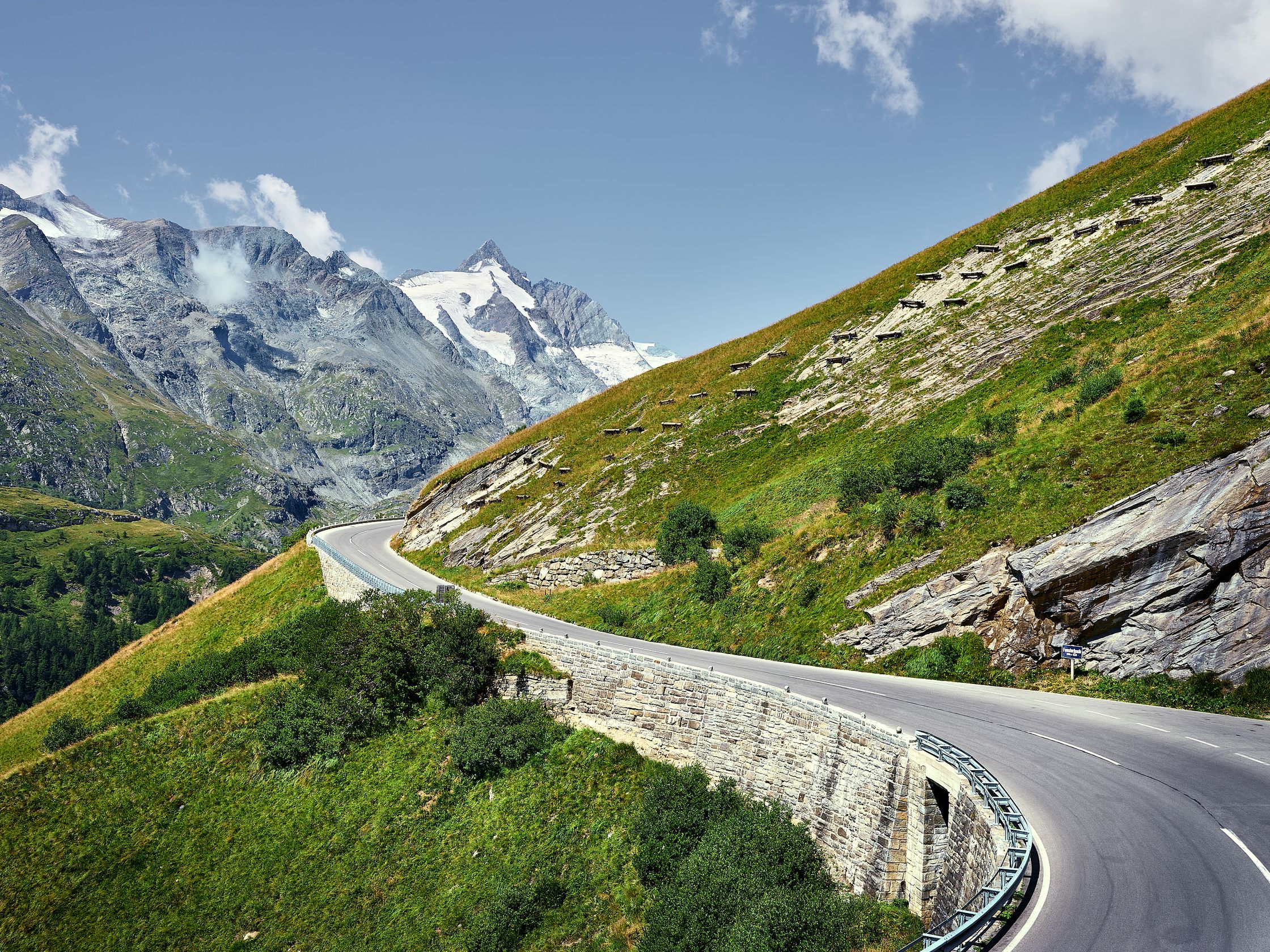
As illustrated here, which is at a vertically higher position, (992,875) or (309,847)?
(992,875)

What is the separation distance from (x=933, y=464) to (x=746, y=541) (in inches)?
460

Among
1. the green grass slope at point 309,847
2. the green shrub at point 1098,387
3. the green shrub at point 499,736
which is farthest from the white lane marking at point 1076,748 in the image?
the green shrub at point 1098,387

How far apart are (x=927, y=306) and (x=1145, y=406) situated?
1291 inches

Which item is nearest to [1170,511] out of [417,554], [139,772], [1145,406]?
[1145,406]

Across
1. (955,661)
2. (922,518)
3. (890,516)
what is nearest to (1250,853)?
(955,661)

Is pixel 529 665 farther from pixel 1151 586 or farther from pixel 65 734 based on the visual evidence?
pixel 65 734

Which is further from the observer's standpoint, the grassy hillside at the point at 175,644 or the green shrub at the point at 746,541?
the grassy hillside at the point at 175,644

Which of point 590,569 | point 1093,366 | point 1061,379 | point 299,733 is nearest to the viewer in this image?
point 299,733

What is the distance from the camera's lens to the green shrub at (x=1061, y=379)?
3650cm

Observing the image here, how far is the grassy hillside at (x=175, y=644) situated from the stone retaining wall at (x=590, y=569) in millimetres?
18867

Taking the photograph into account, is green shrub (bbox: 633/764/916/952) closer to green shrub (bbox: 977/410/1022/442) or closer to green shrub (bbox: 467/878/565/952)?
green shrub (bbox: 467/878/565/952)

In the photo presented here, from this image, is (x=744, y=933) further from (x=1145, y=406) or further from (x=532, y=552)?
(x=532, y=552)

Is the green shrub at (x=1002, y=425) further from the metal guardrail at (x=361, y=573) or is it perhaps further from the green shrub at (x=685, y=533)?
the metal guardrail at (x=361, y=573)

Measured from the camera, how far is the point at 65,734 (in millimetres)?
38438
